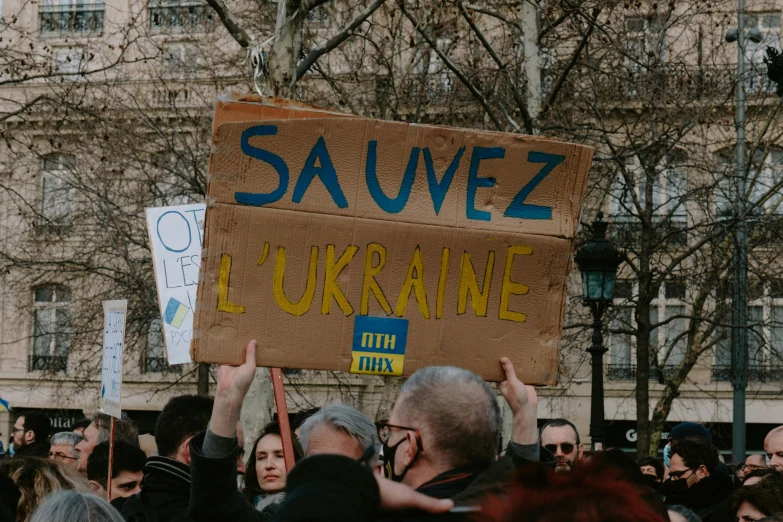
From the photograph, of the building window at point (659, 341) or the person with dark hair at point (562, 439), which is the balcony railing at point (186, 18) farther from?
the person with dark hair at point (562, 439)

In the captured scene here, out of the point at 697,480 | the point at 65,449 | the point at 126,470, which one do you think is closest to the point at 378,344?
the point at 126,470

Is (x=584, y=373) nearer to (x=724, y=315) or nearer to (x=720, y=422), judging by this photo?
(x=720, y=422)

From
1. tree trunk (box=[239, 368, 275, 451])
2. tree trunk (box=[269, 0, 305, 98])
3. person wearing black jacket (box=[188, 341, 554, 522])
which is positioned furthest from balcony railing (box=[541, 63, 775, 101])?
person wearing black jacket (box=[188, 341, 554, 522])

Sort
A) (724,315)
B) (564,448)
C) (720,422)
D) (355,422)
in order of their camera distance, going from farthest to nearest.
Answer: (720,422), (724,315), (564,448), (355,422)

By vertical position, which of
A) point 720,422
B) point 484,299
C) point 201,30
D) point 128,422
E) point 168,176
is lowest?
point 720,422

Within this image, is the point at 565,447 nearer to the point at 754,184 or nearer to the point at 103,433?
the point at 103,433

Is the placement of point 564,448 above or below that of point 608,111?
below

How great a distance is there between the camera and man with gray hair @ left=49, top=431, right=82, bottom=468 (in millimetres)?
8203

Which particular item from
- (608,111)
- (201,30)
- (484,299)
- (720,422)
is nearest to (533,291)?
(484,299)

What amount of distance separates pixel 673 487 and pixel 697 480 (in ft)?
0.67

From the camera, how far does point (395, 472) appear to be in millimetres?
2812

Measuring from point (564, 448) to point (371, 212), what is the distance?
11.4 feet

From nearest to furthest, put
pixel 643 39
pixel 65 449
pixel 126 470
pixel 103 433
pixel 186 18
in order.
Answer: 1. pixel 126 470
2. pixel 103 433
3. pixel 65 449
4. pixel 643 39
5. pixel 186 18

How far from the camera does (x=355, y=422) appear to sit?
4.22 m
